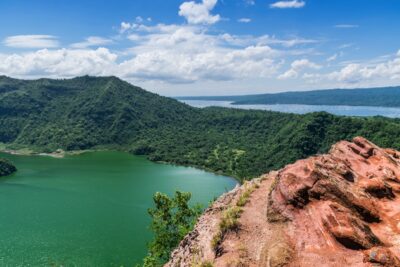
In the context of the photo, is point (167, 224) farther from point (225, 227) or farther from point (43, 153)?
point (43, 153)

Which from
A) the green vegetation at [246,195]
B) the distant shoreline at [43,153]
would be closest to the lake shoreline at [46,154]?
the distant shoreline at [43,153]

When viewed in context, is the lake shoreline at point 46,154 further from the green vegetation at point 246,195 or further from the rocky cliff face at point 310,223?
the rocky cliff face at point 310,223

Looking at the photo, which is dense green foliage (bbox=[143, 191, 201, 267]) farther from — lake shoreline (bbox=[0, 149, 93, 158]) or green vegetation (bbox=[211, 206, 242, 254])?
lake shoreline (bbox=[0, 149, 93, 158])

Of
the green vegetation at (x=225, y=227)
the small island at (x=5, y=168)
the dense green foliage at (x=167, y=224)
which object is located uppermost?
the green vegetation at (x=225, y=227)

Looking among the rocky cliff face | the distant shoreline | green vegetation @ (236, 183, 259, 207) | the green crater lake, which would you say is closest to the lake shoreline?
the distant shoreline

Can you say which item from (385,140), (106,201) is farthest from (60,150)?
(385,140)

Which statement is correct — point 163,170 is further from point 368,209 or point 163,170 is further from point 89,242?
point 368,209
